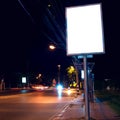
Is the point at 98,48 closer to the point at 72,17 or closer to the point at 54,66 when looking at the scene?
the point at 72,17

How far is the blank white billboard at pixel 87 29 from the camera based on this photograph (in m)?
10.8

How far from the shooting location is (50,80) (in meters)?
152

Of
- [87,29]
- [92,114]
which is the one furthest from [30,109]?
[87,29]

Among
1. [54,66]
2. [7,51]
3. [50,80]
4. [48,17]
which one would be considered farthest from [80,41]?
[50,80]

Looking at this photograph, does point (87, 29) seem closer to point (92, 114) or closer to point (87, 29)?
point (87, 29)

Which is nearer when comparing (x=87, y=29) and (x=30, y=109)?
(x=87, y=29)

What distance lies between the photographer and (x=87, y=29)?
1084cm

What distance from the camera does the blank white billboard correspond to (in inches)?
426

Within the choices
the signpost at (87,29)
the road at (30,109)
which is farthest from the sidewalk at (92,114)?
the signpost at (87,29)

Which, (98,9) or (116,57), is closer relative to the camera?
(98,9)

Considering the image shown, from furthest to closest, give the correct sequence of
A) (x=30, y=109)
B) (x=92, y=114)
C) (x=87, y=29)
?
(x=30, y=109) < (x=92, y=114) < (x=87, y=29)

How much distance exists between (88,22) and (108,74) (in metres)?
62.8

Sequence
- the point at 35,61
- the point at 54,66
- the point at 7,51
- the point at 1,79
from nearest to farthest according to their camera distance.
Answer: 1. the point at 7,51
2. the point at 1,79
3. the point at 35,61
4. the point at 54,66

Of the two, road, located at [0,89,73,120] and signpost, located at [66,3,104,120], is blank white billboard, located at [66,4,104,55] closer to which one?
signpost, located at [66,3,104,120]
